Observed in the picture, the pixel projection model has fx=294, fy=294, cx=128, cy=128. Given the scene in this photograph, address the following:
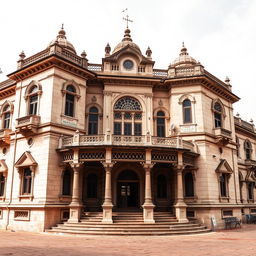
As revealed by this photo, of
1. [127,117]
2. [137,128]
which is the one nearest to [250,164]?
[137,128]

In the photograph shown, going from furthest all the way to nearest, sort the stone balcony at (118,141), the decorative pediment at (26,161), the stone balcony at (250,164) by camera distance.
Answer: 1. the stone balcony at (250,164)
2. the decorative pediment at (26,161)
3. the stone balcony at (118,141)

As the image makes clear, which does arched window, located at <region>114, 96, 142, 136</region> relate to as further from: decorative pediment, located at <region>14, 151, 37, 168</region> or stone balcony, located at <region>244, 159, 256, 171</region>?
stone balcony, located at <region>244, 159, 256, 171</region>

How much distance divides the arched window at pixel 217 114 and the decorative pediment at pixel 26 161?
16.1 metres

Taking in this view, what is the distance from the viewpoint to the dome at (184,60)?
1205 inches

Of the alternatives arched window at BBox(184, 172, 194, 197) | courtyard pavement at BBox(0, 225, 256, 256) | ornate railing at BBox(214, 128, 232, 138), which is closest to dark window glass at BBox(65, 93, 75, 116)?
arched window at BBox(184, 172, 194, 197)

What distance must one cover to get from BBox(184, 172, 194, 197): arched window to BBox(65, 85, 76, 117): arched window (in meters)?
10.8

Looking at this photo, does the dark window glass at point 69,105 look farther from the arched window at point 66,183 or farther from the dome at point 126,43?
the dome at point 126,43

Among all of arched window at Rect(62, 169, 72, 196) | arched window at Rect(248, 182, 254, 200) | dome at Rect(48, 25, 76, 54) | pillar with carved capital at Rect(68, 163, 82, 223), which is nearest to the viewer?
pillar with carved capital at Rect(68, 163, 82, 223)

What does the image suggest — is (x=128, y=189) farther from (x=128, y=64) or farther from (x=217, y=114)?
(x=128, y=64)

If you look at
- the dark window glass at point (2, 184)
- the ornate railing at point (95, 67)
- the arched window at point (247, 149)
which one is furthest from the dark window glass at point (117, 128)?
the arched window at point (247, 149)

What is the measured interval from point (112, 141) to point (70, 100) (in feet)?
18.5

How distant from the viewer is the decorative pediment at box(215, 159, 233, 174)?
2494 centimetres

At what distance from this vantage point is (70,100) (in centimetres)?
2373

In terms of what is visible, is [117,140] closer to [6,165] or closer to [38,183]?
[38,183]
